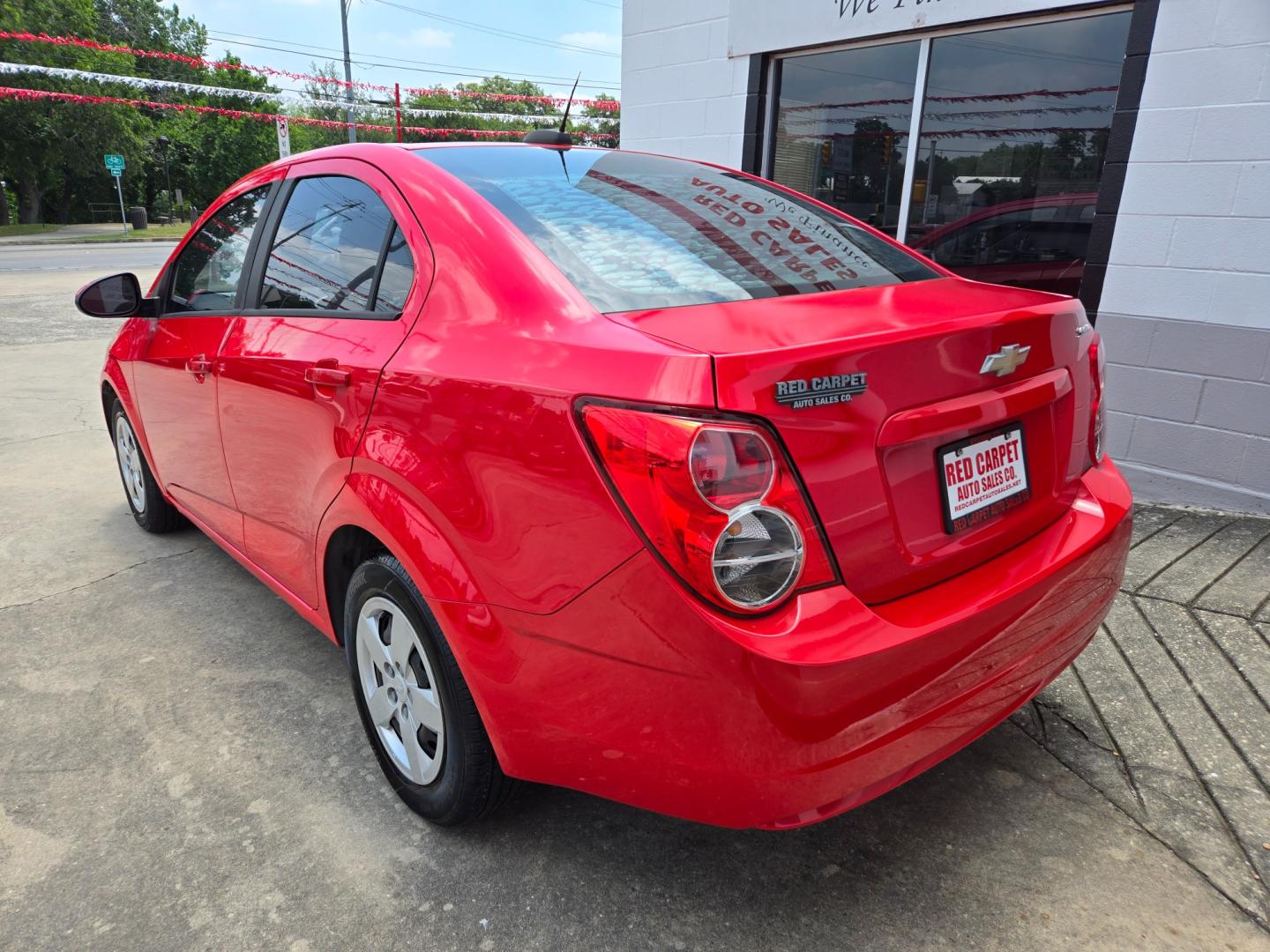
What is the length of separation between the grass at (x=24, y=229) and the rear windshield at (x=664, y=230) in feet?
133

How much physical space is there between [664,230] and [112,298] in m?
2.43

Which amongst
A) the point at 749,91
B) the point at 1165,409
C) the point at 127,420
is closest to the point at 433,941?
the point at 127,420

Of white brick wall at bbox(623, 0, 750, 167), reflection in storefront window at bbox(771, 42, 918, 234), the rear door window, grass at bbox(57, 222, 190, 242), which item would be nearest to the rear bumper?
the rear door window

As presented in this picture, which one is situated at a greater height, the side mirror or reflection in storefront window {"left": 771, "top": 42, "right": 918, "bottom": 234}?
reflection in storefront window {"left": 771, "top": 42, "right": 918, "bottom": 234}

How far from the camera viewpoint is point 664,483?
4.88 ft

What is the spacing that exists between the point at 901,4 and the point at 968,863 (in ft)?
15.7

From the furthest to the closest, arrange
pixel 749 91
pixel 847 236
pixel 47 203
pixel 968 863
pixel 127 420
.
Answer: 1. pixel 47 203
2. pixel 749 91
3. pixel 127 420
4. pixel 847 236
5. pixel 968 863

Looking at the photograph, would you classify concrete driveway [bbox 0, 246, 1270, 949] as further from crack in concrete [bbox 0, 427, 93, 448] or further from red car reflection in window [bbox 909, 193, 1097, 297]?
crack in concrete [bbox 0, 427, 93, 448]

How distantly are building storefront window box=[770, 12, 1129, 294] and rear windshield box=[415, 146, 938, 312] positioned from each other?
2930 millimetres

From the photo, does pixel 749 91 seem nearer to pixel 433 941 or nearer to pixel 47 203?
pixel 433 941

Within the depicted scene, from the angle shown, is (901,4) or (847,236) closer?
(847,236)

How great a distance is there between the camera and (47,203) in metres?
44.5

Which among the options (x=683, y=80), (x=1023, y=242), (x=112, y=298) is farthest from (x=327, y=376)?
(x=683, y=80)

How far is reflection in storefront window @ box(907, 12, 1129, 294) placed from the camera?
469 cm
